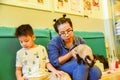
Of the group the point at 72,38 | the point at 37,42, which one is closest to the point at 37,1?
the point at 37,42

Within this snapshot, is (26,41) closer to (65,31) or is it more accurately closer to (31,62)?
(31,62)

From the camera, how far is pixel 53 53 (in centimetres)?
161

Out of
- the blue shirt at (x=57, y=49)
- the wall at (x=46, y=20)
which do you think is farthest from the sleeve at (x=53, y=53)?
the wall at (x=46, y=20)

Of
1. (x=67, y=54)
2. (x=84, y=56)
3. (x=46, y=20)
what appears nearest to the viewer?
(x=84, y=56)

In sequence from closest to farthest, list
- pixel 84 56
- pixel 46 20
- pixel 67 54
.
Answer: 1. pixel 84 56
2. pixel 67 54
3. pixel 46 20

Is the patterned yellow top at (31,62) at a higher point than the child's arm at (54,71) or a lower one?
higher

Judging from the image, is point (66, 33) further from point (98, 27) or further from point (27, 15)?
point (98, 27)

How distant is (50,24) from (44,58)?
645 mm

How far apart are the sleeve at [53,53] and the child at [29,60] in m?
0.04

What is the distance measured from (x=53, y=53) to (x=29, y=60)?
0.66 feet

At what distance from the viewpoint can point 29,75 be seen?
4.84 ft

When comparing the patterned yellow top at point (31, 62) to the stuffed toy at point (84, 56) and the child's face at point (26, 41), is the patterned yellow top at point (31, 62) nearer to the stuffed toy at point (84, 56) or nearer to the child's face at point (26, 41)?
the child's face at point (26, 41)

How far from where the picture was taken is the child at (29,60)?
4.82 feet

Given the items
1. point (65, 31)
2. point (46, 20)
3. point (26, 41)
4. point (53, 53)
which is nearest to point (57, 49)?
point (53, 53)
